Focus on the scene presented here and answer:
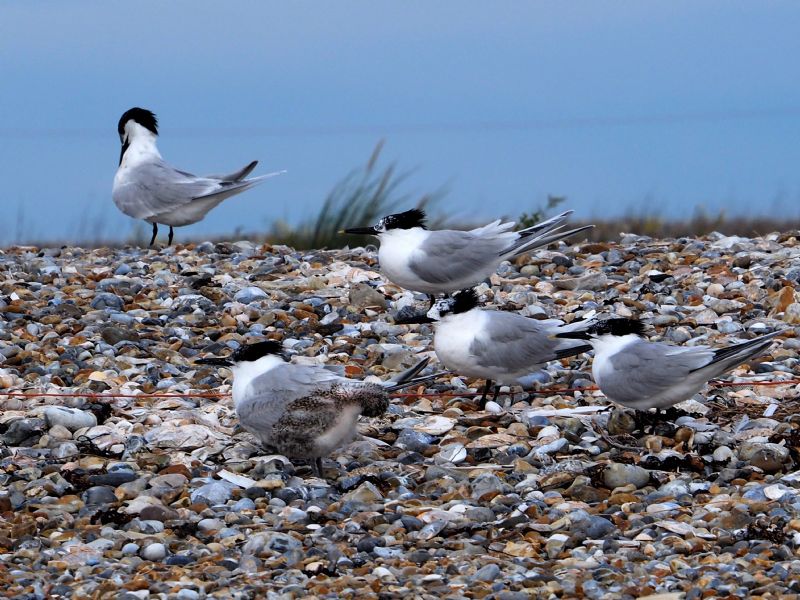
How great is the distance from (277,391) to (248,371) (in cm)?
29

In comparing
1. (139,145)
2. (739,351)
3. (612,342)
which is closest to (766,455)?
(739,351)

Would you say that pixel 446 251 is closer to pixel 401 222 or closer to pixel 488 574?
pixel 401 222

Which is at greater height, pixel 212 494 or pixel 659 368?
pixel 659 368

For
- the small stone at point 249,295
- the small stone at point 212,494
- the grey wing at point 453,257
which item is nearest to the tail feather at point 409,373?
the small stone at point 212,494

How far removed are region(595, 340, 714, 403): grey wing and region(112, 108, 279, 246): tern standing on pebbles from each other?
15.7ft

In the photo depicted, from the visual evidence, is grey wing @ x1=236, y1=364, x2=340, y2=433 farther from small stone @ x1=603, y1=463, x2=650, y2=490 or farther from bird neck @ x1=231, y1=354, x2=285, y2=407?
small stone @ x1=603, y1=463, x2=650, y2=490

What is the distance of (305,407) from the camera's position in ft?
15.9

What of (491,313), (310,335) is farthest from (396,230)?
(491,313)

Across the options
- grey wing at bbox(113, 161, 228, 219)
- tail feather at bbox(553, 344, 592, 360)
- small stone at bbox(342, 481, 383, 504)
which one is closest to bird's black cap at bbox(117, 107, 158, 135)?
grey wing at bbox(113, 161, 228, 219)

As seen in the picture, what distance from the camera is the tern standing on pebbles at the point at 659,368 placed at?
5.18 metres

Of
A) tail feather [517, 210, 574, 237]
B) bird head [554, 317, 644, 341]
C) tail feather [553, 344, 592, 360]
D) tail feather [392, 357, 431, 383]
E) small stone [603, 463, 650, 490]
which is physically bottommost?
small stone [603, 463, 650, 490]

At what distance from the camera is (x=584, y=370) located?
668cm

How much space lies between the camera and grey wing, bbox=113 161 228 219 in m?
9.55

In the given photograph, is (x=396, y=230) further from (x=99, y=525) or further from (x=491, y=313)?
(x=99, y=525)
